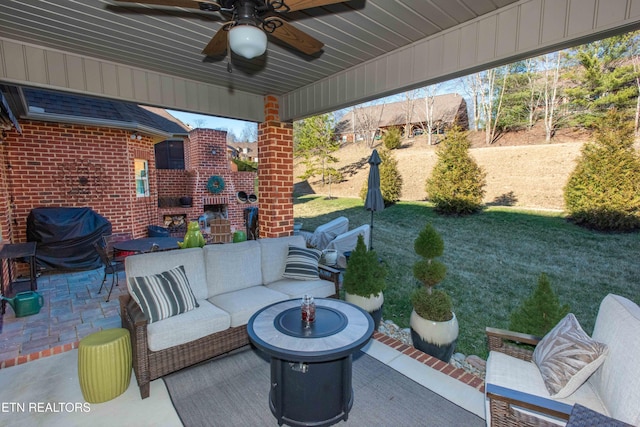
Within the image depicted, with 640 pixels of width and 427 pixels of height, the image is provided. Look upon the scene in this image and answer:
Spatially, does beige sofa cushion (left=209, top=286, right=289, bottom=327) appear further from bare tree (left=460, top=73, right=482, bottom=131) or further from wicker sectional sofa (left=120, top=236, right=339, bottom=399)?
bare tree (left=460, top=73, right=482, bottom=131)

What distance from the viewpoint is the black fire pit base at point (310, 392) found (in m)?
2.10

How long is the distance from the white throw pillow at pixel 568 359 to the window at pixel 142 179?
8.33m

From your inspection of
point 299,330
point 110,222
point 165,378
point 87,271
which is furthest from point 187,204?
point 299,330

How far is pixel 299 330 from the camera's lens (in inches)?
89.0

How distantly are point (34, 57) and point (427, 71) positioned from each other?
3.73m

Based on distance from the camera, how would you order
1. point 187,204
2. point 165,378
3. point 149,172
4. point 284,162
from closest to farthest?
point 165,378 < point 284,162 < point 149,172 < point 187,204

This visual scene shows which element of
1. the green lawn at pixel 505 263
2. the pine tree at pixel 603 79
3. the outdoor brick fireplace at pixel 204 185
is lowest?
the green lawn at pixel 505 263

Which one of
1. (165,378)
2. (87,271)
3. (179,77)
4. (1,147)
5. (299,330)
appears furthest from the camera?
(87,271)

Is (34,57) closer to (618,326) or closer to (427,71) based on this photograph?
(427,71)

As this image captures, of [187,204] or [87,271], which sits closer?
[87,271]

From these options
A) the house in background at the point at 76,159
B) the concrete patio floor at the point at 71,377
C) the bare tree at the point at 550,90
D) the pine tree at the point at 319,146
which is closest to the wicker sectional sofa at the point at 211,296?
the concrete patio floor at the point at 71,377

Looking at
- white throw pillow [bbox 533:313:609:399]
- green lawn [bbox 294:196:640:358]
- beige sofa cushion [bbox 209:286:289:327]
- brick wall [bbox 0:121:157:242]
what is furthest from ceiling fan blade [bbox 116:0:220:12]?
brick wall [bbox 0:121:157:242]

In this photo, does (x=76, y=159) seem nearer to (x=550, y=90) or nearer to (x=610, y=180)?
(x=610, y=180)

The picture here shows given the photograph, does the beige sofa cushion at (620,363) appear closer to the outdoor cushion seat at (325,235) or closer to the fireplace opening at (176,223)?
the outdoor cushion seat at (325,235)
